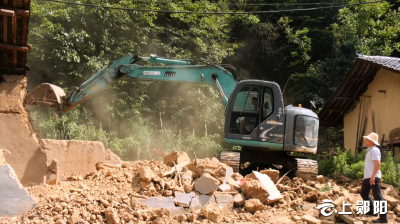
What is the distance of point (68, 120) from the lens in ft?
50.5

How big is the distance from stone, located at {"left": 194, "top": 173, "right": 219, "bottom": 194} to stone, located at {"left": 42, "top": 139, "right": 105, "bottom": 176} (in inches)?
153

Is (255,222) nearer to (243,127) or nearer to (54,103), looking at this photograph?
(243,127)

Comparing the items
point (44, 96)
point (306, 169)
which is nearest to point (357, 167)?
point (306, 169)

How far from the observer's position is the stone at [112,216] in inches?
259

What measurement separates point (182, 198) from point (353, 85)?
9.78 metres

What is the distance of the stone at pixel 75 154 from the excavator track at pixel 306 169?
521cm

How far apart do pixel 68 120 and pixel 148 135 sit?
3191mm

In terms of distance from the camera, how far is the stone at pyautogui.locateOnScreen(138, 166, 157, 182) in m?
7.60

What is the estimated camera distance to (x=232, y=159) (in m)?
9.94

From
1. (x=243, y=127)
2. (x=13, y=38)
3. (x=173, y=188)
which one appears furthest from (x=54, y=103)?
(x=243, y=127)

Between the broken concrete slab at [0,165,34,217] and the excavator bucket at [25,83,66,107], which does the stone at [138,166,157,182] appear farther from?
the excavator bucket at [25,83,66,107]

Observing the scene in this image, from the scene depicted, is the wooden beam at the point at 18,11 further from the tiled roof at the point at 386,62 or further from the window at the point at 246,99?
the tiled roof at the point at 386,62

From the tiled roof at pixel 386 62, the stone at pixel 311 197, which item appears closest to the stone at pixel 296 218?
the stone at pixel 311 197

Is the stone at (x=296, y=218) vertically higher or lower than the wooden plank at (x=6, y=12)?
lower
